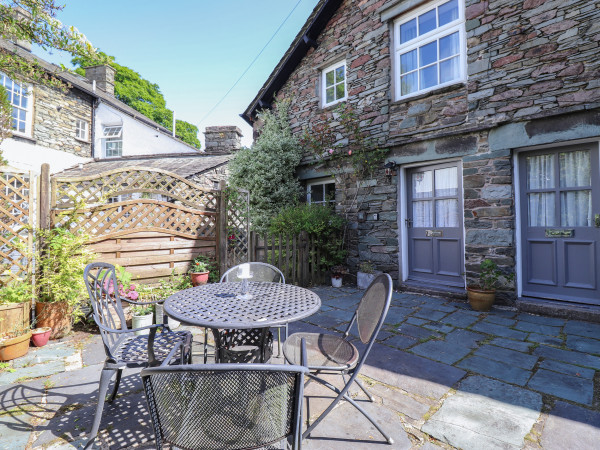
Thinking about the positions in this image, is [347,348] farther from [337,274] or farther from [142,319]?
[337,274]

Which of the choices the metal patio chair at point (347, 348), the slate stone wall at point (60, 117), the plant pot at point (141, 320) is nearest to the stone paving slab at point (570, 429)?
the metal patio chair at point (347, 348)

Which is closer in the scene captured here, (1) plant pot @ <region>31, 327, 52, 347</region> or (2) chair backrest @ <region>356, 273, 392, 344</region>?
(2) chair backrest @ <region>356, 273, 392, 344</region>

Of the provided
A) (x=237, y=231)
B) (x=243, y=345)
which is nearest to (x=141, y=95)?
(x=237, y=231)

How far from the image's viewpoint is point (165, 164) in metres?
10.1

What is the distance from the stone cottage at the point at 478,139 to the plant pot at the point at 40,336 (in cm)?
461

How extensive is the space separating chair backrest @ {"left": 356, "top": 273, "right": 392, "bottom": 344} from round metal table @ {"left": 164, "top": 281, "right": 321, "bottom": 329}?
1.03 feet

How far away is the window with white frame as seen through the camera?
13148 mm

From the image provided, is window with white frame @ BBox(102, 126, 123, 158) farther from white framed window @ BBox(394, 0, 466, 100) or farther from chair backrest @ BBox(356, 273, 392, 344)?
chair backrest @ BBox(356, 273, 392, 344)

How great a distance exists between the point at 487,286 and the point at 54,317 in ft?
17.3

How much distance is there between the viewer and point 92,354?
285 centimetres

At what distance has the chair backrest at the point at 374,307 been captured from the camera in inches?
65.9

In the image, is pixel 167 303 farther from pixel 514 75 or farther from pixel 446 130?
pixel 514 75

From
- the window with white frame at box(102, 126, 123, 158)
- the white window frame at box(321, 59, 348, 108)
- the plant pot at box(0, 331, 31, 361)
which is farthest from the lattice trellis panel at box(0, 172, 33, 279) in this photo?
the window with white frame at box(102, 126, 123, 158)

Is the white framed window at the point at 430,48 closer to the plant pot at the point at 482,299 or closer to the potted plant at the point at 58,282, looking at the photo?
the plant pot at the point at 482,299
